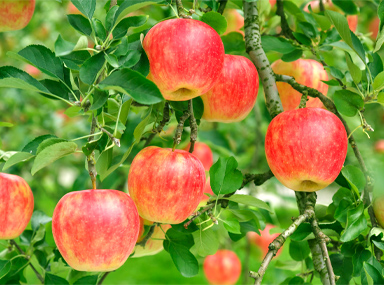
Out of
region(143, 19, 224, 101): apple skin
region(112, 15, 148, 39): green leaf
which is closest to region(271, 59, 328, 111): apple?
region(143, 19, 224, 101): apple skin

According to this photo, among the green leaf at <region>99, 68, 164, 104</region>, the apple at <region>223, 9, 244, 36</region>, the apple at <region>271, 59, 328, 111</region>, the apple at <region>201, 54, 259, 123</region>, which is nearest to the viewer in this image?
the green leaf at <region>99, 68, 164, 104</region>

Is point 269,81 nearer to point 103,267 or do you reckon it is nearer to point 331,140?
point 331,140

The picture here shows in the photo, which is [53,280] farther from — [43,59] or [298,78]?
[298,78]

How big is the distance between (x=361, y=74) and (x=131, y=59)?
454mm

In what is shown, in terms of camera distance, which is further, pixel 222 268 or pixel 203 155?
pixel 222 268

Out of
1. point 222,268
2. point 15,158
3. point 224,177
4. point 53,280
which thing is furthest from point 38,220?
point 222,268

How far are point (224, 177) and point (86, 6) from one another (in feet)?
1.37

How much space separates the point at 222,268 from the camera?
80.0 inches

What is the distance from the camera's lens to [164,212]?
77 cm

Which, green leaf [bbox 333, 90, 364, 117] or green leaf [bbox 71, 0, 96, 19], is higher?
green leaf [bbox 71, 0, 96, 19]

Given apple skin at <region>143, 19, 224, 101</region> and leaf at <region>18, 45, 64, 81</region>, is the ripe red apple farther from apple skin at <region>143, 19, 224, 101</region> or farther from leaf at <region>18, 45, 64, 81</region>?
apple skin at <region>143, 19, 224, 101</region>

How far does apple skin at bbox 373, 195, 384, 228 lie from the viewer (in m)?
0.85

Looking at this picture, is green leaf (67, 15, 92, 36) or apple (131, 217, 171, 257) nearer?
green leaf (67, 15, 92, 36)

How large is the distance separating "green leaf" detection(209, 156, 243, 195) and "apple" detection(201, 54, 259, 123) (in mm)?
128
